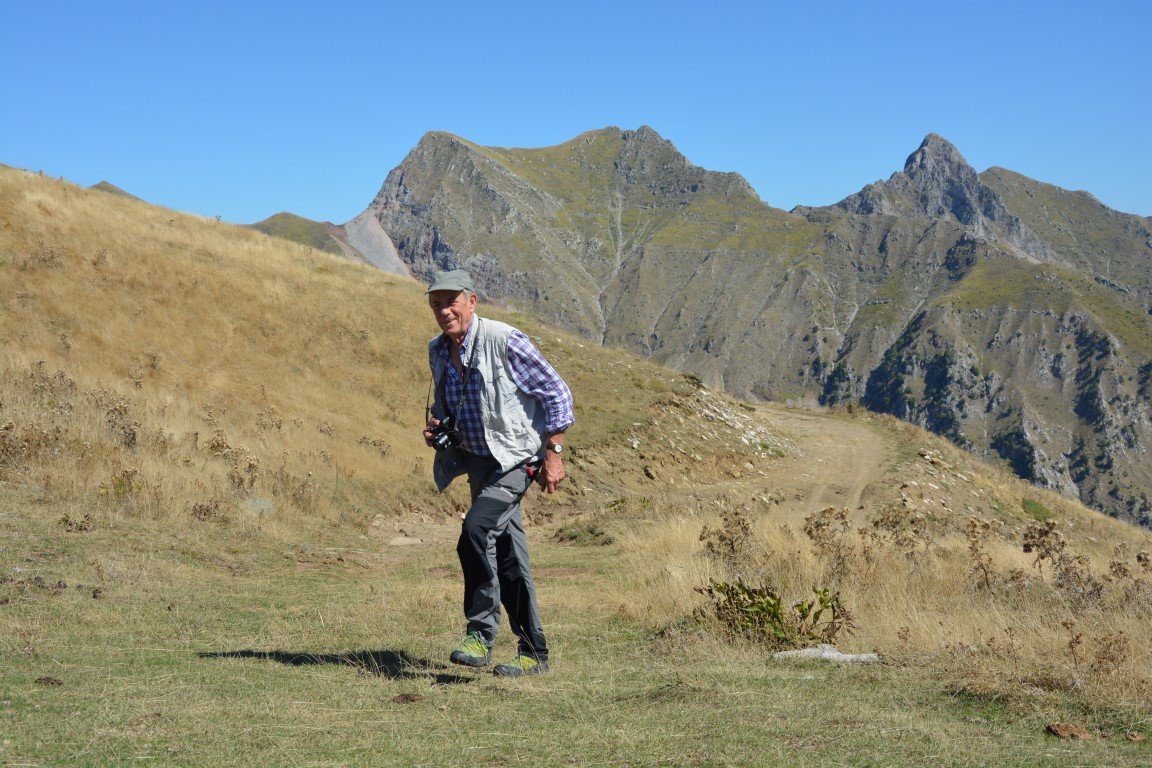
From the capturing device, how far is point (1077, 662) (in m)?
4.95

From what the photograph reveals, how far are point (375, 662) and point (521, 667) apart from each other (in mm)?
904

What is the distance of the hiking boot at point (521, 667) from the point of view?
527 cm

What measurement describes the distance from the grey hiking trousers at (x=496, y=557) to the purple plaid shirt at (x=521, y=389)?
0.16 m

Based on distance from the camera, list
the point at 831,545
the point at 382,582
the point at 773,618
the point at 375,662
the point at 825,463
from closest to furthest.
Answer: the point at 375,662, the point at 773,618, the point at 831,545, the point at 382,582, the point at 825,463

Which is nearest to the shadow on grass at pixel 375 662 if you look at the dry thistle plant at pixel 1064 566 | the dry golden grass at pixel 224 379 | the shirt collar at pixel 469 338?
the shirt collar at pixel 469 338

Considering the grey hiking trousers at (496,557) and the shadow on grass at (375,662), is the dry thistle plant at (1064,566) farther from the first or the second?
the shadow on grass at (375,662)

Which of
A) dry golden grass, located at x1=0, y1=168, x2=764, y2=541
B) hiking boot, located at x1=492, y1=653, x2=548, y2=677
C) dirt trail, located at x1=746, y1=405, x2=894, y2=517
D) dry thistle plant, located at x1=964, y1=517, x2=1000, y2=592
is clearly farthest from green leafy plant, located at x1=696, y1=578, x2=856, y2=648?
dirt trail, located at x1=746, y1=405, x2=894, y2=517

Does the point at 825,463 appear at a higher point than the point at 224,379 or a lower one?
lower

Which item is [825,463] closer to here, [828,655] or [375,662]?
[828,655]

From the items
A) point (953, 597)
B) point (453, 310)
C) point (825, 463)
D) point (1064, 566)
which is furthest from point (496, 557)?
point (825, 463)

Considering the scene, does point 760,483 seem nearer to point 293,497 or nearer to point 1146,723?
point 293,497

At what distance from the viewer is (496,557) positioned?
5512 millimetres

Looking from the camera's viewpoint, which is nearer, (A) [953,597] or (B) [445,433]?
(B) [445,433]

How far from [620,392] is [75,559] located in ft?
56.1
